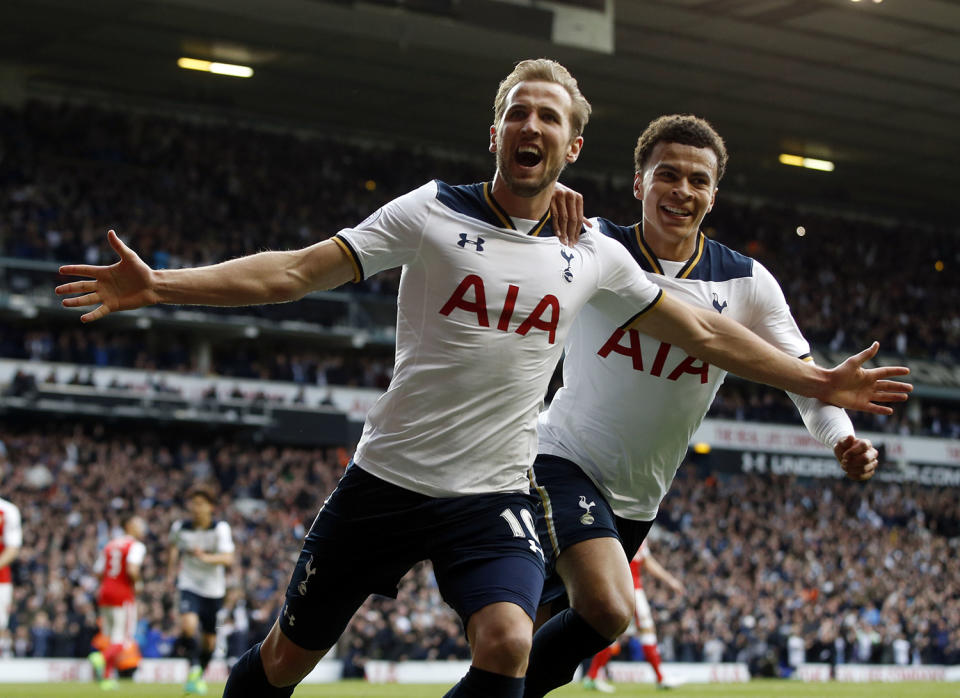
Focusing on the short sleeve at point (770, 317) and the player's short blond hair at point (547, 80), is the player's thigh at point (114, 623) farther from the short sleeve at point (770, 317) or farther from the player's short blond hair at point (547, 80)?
the player's short blond hair at point (547, 80)

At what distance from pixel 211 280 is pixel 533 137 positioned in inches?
51.2

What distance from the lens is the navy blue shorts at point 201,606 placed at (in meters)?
14.0

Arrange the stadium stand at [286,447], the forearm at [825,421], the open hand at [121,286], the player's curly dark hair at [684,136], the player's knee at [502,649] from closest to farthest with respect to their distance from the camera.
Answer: the open hand at [121,286] < the player's knee at [502,649] < the forearm at [825,421] < the player's curly dark hair at [684,136] < the stadium stand at [286,447]

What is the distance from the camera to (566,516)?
18.8ft

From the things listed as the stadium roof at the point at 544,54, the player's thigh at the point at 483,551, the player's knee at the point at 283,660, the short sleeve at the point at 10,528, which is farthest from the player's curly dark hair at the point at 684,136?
the stadium roof at the point at 544,54

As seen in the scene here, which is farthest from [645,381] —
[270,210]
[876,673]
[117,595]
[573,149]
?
[270,210]

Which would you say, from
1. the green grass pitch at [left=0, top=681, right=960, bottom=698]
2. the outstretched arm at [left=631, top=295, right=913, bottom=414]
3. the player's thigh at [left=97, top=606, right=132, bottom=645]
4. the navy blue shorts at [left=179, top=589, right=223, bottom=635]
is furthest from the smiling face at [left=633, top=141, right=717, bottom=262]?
the player's thigh at [left=97, top=606, right=132, bottom=645]

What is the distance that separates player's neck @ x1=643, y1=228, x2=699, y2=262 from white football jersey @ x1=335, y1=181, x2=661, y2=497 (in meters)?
1.25

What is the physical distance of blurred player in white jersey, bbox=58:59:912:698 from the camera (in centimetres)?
475

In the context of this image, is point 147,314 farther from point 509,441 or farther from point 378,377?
point 509,441

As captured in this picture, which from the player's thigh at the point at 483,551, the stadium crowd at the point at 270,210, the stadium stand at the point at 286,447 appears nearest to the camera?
the player's thigh at the point at 483,551

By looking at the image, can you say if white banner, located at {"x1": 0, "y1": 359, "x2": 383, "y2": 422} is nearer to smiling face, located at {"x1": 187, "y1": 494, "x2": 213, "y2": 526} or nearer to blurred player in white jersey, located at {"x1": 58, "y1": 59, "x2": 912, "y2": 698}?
smiling face, located at {"x1": 187, "y1": 494, "x2": 213, "y2": 526}

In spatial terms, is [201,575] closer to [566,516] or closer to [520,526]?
[566,516]

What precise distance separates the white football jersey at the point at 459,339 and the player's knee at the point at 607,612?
803 mm
